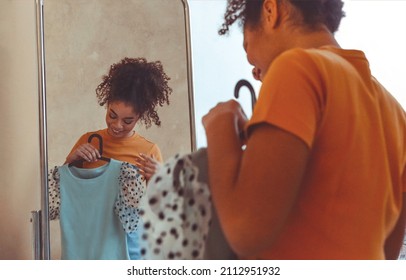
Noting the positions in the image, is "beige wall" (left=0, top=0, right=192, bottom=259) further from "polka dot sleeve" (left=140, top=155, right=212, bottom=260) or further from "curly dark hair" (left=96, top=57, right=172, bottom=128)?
"polka dot sleeve" (left=140, top=155, right=212, bottom=260)

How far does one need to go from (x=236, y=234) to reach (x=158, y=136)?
0.29 m

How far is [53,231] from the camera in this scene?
0.92 m

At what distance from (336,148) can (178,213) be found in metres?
0.23

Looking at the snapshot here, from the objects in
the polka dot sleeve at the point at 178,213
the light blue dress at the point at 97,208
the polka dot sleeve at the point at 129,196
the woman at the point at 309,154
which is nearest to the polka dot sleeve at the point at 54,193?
the light blue dress at the point at 97,208

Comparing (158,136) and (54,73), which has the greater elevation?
(54,73)

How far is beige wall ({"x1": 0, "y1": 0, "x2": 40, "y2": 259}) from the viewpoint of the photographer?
37.0 inches

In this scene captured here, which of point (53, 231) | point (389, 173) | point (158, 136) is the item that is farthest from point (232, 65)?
point (53, 231)

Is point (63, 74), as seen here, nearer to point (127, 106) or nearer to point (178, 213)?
point (127, 106)

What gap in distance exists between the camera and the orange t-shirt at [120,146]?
87 centimetres

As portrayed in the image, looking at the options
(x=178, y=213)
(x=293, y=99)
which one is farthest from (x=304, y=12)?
(x=178, y=213)

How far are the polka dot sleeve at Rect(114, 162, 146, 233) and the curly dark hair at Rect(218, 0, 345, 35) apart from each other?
0.85 feet

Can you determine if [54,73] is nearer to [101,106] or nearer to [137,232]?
[101,106]

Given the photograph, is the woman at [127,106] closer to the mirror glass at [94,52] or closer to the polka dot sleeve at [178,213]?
the mirror glass at [94,52]

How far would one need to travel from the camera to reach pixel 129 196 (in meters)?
0.86
